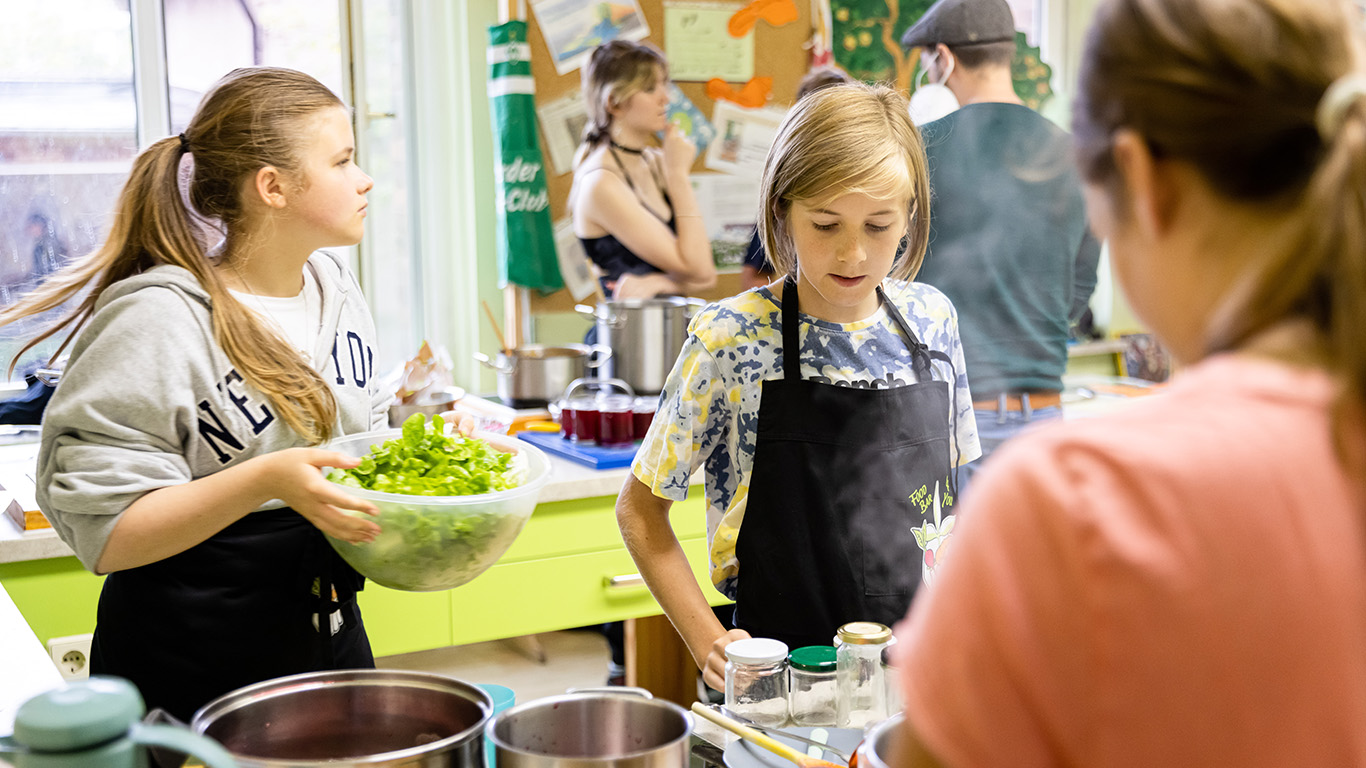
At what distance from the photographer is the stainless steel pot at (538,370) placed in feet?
9.47

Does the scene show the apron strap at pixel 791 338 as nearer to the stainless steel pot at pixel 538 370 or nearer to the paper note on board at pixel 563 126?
the stainless steel pot at pixel 538 370

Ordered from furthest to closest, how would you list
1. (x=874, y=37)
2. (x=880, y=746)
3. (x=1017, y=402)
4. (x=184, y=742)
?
(x=874, y=37) → (x=1017, y=402) → (x=880, y=746) → (x=184, y=742)

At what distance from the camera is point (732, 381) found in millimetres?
1501

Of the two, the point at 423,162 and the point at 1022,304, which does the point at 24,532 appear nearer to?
the point at 423,162

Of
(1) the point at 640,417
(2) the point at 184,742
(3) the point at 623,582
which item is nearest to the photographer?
(2) the point at 184,742

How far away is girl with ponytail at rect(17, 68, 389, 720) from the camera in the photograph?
4.35ft

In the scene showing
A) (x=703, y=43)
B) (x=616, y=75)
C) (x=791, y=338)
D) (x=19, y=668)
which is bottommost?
(x=19, y=668)

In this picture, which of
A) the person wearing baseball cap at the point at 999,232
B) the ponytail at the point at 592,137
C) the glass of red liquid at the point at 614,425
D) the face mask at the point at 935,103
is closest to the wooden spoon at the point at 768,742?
the person wearing baseball cap at the point at 999,232

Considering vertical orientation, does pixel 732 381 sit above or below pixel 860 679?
above

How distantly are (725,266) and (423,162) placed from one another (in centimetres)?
94

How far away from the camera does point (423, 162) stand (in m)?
3.28

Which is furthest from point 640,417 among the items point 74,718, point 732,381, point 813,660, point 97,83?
point 74,718

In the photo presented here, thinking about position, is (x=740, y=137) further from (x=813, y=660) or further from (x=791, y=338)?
Answer: (x=813, y=660)

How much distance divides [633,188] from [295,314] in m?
1.53
